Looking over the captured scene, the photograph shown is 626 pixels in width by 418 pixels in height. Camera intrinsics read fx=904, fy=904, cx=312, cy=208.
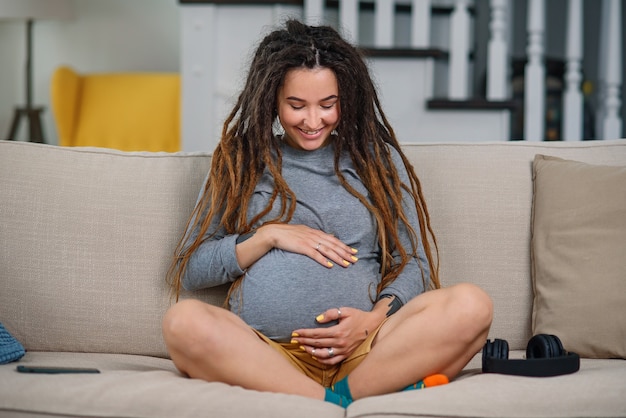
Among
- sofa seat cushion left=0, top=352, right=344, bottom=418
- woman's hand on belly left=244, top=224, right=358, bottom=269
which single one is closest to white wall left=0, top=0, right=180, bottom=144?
woman's hand on belly left=244, top=224, right=358, bottom=269

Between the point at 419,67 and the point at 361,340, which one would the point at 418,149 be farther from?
the point at 419,67

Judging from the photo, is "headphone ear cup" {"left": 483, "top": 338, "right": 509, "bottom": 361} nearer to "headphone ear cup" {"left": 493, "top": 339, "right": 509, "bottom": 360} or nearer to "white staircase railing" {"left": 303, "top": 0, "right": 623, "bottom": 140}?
"headphone ear cup" {"left": 493, "top": 339, "right": 509, "bottom": 360}

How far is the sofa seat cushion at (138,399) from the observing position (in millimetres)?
1375

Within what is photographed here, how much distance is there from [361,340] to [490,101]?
173cm

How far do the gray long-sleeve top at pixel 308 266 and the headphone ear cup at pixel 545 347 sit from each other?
25 cm

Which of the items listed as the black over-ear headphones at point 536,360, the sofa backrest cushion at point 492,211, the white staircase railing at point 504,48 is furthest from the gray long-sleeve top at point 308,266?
the white staircase railing at point 504,48

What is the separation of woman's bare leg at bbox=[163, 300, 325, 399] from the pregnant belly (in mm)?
150

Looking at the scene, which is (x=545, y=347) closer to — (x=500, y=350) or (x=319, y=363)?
(x=500, y=350)

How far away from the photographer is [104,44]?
15.4 ft

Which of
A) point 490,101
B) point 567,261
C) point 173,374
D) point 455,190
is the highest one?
point 490,101

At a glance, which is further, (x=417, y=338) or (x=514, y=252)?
(x=514, y=252)

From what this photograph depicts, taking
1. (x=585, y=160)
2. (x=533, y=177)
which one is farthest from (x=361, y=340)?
(x=585, y=160)

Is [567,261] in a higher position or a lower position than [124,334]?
higher

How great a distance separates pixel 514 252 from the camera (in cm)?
189
